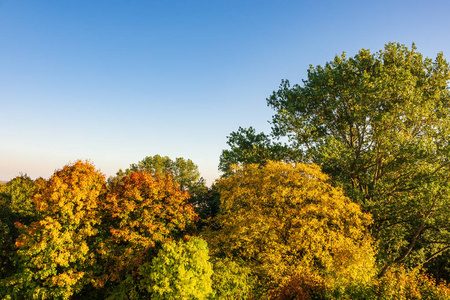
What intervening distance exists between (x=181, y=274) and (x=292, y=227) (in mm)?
7402

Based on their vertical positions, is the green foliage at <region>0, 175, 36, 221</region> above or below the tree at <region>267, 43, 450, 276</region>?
below

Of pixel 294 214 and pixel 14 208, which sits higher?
pixel 294 214

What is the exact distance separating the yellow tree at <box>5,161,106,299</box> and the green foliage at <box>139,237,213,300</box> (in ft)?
21.1

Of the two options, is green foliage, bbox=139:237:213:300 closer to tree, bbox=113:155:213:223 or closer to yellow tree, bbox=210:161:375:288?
A: yellow tree, bbox=210:161:375:288

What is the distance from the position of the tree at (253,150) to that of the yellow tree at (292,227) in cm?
535

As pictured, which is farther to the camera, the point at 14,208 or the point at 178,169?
the point at 178,169

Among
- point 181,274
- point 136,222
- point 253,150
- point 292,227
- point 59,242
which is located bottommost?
point 181,274

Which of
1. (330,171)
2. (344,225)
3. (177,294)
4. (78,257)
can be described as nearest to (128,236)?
(78,257)

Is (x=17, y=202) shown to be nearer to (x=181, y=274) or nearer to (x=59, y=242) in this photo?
(x=59, y=242)

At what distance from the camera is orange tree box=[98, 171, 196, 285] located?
18172mm

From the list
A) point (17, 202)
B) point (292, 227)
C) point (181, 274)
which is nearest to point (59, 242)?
point (181, 274)

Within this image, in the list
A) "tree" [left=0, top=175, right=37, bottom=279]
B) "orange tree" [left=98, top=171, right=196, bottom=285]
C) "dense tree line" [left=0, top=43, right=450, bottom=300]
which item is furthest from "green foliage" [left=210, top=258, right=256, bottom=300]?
"tree" [left=0, top=175, right=37, bottom=279]

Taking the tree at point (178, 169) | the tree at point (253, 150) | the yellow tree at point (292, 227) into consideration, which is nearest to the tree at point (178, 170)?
the tree at point (178, 169)

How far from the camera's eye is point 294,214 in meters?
16.6
